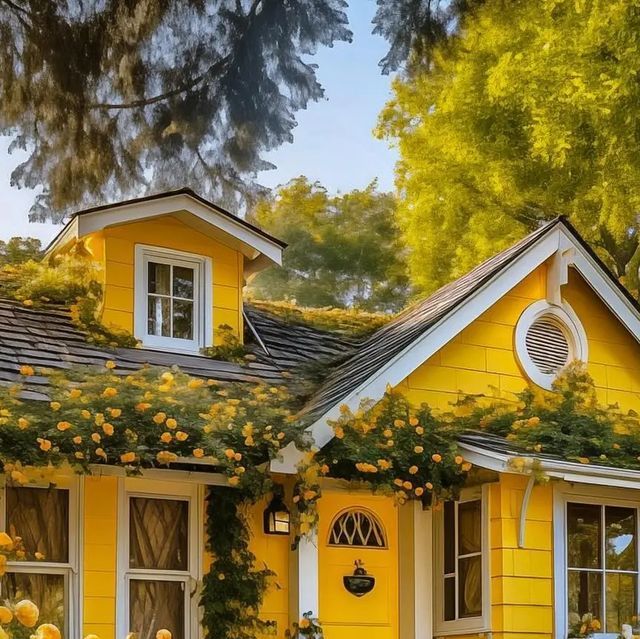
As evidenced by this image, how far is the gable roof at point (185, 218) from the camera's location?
32.1ft

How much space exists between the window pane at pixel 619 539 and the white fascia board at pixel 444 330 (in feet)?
6.38

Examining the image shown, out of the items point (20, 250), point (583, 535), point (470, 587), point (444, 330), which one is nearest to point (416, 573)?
point (470, 587)

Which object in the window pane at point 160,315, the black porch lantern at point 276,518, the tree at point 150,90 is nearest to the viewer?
the black porch lantern at point 276,518

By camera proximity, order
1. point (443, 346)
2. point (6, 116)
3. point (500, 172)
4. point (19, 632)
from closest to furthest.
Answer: point (19, 632) < point (443, 346) < point (6, 116) < point (500, 172)

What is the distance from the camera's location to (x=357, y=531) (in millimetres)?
9531

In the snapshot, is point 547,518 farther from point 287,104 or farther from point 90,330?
point 287,104

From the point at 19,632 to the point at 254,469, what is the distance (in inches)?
78.0

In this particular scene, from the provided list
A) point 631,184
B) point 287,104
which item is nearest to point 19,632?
point 287,104

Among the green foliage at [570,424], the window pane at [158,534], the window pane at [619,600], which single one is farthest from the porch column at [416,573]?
the window pane at [158,534]

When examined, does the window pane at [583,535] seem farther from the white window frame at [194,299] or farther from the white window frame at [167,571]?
the white window frame at [194,299]

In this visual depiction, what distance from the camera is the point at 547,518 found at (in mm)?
9070

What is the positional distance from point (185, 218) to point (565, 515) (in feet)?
13.6

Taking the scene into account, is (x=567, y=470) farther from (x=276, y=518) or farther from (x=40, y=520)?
(x=40, y=520)

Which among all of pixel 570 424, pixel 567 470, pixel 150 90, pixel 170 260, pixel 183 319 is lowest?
pixel 567 470
